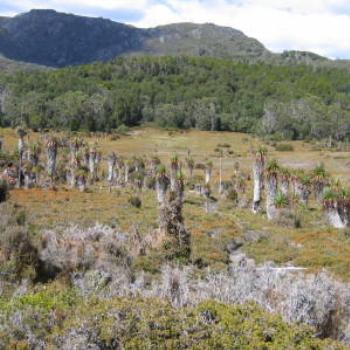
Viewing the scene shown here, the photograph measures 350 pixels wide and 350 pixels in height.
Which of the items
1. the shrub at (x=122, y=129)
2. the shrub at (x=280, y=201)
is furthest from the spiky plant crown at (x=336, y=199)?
the shrub at (x=122, y=129)

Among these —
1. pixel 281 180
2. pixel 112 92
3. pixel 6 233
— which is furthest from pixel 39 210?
pixel 112 92

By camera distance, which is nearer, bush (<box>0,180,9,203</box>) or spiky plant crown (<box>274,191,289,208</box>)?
bush (<box>0,180,9,203</box>)

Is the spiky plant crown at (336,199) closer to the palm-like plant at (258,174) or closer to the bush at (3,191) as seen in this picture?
the palm-like plant at (258,174)

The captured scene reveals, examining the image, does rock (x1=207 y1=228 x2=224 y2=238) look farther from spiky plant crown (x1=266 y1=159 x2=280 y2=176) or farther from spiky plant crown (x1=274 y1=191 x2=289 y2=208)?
spiky plant crown (x1=266 y1=159 x2=280 y2=176)

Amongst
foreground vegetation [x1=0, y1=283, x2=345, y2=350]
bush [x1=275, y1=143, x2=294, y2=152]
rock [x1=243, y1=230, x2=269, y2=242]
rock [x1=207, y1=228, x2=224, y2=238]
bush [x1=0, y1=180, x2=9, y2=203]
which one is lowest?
bush [x1=275, y1=143, x2=294, y2=152]

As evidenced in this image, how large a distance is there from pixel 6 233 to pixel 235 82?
167 metres

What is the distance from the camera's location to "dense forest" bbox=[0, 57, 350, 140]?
134 metres

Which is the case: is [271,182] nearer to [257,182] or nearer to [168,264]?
[257,182]

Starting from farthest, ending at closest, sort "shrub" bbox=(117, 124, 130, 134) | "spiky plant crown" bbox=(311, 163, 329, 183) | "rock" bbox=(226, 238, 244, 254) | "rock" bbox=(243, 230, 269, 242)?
"shrub" bbox=(117, 124, 130, 134), "spiky plant crown" bbox=(311, 163, 329, 183), "rock" bbox=(243, 230, 269, 242), "rock" bbox=(226, 238, 244, 254)

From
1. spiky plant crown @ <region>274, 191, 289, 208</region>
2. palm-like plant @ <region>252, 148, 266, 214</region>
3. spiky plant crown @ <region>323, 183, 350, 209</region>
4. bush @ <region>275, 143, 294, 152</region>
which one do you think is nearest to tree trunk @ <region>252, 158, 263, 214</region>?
palm-like plant @ <region>252, 148, 266, 214</region>

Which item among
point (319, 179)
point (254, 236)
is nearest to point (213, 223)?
point (254, 236)

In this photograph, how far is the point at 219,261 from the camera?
85.7ft

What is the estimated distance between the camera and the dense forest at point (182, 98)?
440 ft

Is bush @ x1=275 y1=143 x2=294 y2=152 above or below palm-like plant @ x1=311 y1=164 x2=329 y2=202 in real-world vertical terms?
below
